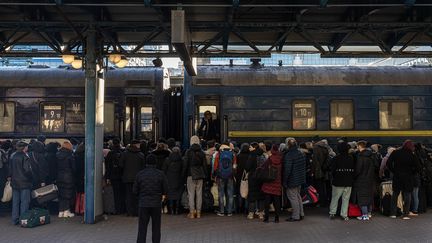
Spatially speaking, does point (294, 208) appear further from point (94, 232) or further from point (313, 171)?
point (94, 232)

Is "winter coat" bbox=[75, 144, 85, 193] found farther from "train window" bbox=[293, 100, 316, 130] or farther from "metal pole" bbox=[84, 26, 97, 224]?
"train window" bbox=[293, 100, 316, 130]

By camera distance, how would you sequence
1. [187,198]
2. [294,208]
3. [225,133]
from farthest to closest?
[225,133], [187,198], [294,208]

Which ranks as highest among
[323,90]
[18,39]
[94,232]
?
[18,39]

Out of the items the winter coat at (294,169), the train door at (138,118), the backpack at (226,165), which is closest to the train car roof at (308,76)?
the train door at (138,118)

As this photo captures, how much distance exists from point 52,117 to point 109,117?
1.74 metres

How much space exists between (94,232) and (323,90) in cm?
807

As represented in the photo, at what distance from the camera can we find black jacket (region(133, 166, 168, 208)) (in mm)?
7328

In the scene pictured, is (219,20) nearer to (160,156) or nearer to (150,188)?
(160,156)

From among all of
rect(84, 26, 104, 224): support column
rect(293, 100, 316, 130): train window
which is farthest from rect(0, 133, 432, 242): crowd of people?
rect(293, 100, 316, 130): train window

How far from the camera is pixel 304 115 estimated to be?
13930mm

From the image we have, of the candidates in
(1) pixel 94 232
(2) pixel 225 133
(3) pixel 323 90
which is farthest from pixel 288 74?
(1) pixel 94 232

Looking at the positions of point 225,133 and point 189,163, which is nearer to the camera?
point 189,163

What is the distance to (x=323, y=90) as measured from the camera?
14.0 m

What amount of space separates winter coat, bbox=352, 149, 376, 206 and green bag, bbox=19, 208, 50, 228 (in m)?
6.74
